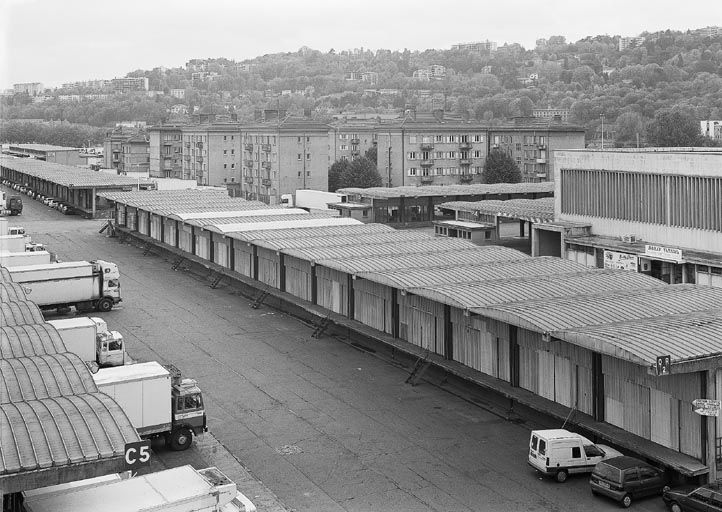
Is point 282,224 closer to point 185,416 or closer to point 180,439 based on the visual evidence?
point 185,416

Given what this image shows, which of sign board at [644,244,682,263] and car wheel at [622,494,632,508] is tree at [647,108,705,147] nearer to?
sign board at [644,244,682,263]

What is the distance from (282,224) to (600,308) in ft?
84.7

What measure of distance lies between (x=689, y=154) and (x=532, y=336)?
18.8 m

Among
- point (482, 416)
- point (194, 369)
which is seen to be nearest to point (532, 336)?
point (482, 416)

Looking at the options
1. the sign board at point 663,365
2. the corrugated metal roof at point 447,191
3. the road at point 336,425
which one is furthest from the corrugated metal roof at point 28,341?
the corrugated metal roof at point 447,191

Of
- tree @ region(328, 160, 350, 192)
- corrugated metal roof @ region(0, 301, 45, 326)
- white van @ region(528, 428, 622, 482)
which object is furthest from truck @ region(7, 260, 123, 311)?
tree @ region(328, 160, 350, 192)

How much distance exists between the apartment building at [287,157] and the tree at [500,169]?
16.9 m

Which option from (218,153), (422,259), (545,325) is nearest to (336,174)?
(218,153)

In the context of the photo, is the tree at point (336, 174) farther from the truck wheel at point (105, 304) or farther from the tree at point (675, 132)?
the truck wheel at point (105, 304)

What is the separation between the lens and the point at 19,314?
83.4 feet

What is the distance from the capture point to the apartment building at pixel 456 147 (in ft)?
323

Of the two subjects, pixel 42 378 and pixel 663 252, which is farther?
pixel 663 252

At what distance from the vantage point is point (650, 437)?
22266mm

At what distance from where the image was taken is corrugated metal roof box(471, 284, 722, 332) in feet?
80.5
